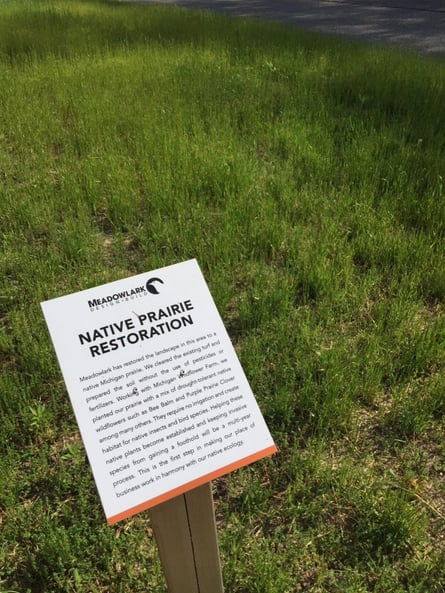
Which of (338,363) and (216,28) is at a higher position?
(216,28)

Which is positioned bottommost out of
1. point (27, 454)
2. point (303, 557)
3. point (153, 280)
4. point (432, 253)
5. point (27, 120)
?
point (303, 557)

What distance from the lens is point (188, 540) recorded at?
1539 mm

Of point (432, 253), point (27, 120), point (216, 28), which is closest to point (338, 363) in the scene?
point (432, 253)

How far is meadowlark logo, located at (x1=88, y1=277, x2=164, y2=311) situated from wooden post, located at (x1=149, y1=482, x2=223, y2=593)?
1.84 ft

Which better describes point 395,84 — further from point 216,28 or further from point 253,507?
point 253,507

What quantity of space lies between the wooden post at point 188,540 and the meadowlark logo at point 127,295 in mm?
562

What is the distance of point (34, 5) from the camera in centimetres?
1102

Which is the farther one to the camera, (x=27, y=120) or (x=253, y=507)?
(x=27, y=120)

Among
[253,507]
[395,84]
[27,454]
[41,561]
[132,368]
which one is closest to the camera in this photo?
[132,368]

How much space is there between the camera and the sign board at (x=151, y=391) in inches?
52.4

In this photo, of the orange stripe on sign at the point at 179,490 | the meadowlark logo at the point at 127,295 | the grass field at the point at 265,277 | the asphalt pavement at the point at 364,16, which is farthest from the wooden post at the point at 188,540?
the asphalt pavement at the point at 364,16

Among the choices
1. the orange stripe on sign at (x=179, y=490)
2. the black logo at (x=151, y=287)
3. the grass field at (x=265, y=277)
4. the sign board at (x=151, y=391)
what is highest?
the black logo at (x=151, y=287)

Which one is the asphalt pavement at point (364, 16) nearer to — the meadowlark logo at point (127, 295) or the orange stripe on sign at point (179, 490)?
the meadowlark logo at point (127, 295)

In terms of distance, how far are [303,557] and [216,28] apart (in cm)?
848
